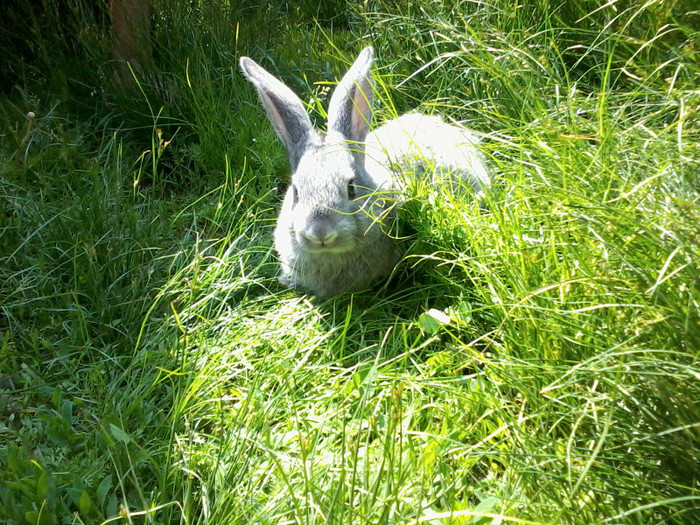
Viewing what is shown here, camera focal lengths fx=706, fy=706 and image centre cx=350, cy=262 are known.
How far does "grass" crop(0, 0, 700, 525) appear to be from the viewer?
1.87 meters

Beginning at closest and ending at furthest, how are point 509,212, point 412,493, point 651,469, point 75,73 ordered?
point 651,469 → point 412,493 → point 509,212 → point 75,73

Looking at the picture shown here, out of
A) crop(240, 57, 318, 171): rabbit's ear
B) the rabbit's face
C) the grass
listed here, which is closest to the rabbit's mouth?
the rabbit's face

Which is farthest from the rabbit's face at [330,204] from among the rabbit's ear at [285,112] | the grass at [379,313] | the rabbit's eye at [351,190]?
the grass at [379,313]

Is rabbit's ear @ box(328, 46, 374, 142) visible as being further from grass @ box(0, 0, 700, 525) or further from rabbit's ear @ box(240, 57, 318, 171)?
grass @ box(0, 0, 700, 525)

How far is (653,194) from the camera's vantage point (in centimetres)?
213

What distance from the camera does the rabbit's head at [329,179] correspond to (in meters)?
3.17

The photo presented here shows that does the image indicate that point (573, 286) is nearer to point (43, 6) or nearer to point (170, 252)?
point (170, 252)

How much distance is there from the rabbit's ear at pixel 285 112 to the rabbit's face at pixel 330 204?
11 centimetres

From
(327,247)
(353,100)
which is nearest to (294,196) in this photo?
(327,247)

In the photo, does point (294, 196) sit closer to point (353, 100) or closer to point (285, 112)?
point (285, 112)

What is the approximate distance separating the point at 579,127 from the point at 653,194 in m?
0.64

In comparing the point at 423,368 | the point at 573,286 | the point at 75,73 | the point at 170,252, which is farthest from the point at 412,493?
the point at 75,73

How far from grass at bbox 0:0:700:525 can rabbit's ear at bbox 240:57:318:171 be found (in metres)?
0.49

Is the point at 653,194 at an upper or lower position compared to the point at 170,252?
upper
